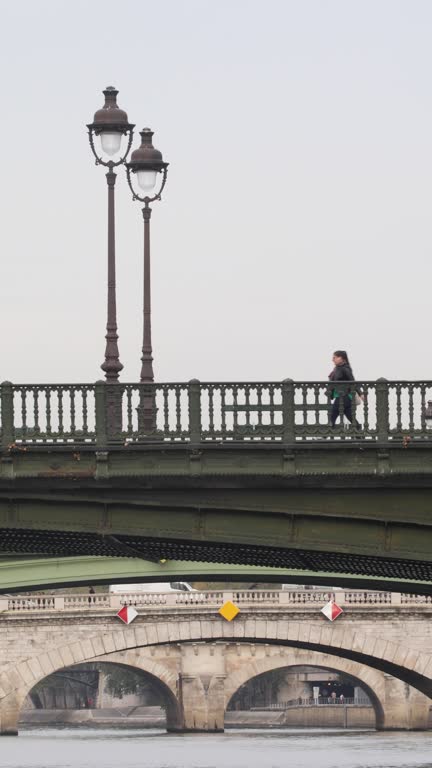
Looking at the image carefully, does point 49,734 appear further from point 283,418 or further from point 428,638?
point 283,418

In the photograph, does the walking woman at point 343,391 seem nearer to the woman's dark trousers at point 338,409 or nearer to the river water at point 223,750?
the woman's dark trousers at point 338,409

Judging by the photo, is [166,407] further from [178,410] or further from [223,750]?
[223,750]

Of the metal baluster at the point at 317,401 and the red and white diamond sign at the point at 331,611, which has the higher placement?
the red and white diamond sign at the point at 331,611

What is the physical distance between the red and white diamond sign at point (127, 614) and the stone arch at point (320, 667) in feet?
35.9

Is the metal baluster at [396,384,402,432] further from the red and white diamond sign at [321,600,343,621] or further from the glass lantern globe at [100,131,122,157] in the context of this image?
the red and white diamond sign at [321,600,343,621]

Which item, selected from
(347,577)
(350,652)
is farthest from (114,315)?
(350,652)

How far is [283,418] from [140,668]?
2677 inches

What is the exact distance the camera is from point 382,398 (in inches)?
1384

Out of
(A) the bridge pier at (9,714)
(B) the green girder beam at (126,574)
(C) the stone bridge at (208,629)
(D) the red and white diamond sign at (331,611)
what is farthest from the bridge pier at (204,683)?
(B) the green girder beam at (126,574)

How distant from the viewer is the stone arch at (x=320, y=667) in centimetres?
10069

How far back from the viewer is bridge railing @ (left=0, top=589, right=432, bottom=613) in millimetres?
89812

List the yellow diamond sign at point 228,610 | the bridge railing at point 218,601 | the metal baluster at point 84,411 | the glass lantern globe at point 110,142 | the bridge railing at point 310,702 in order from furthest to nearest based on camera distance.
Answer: the bridge railing at point 310,702, the bridge railing at point 218,601, the yellow diamond sign at point 228,610, the glass lantern globe at point 110,142, the metal baluster at point 84,411

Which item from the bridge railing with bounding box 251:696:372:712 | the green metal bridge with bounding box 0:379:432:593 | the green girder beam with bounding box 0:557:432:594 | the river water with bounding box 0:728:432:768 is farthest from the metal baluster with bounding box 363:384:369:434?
the bridge railing with bounding box 251:696:372:712

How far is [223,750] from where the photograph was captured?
79.8m
